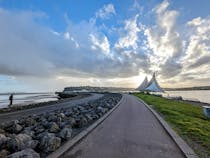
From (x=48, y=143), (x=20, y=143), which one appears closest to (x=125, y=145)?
(x=48, y=143)

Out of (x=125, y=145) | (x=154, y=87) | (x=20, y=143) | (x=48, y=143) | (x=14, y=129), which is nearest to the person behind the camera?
(x=20, y=143)

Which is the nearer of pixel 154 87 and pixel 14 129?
pixel 14 129

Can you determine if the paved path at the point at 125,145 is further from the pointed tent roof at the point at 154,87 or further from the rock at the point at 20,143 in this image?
the pointed tent roof at the point at 154,87

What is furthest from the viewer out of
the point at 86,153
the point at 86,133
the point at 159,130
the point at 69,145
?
the point at 159,130

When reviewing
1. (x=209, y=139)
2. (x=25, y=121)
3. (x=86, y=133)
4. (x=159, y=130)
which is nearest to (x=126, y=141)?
(x=86, y=133)

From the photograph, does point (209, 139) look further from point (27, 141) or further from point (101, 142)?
point (27, 141)

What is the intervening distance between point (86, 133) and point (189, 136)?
13.0 ft

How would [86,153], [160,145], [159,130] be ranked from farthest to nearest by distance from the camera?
1. [159,130]
2. [160,145]
3. [86,153]

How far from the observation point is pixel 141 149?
579 centimetres

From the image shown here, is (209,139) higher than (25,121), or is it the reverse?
(25,121)

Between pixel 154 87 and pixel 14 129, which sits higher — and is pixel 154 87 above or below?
above

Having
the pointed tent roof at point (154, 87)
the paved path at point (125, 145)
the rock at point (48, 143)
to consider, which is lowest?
the paved path at point (125, 145)

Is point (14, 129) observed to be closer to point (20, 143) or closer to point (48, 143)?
point (20, 143)

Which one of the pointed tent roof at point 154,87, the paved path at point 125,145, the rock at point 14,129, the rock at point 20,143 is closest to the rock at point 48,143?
the rock at point 20,143
